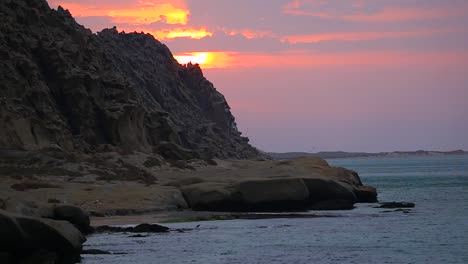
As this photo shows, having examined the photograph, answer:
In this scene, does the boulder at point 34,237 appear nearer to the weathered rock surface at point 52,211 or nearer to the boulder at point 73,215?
the weathered rock surface at point 52,211

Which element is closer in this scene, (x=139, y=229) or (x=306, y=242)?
(x=306, y=242)

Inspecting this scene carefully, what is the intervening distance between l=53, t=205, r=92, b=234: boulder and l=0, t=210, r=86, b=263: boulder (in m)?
7.11

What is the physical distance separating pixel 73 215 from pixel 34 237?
987cm

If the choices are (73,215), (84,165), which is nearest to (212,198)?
(84,165)

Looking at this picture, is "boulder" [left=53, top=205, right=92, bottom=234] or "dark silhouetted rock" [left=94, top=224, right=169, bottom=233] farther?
"dark silhouetted rock" [left=94, top=224, right=169, bottom=233]

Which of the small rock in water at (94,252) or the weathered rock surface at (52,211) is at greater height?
the weathered rock surface at (52,211)

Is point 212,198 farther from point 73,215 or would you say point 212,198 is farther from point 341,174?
point 341,174

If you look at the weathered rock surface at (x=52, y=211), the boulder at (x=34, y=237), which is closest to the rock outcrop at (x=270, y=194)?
the weathered rock surface at (x=52, y=211)

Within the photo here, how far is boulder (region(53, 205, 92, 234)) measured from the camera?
39.2 meters

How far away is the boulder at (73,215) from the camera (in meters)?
39.2

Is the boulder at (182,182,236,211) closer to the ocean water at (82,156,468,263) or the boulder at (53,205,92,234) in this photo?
the ocean water at (82,156,468,263)

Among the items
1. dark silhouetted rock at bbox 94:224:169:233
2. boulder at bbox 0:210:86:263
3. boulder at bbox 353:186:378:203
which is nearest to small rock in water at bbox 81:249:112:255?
boulder at bbox 0:210:86:263

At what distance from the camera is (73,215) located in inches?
1571

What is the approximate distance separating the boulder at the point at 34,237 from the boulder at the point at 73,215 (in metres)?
7.11
